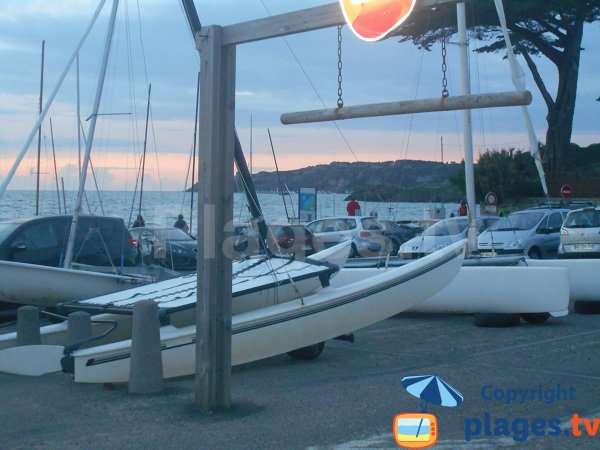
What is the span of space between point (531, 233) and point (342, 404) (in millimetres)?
16921

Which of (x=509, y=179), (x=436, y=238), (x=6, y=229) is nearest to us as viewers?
(x=6, y=229)

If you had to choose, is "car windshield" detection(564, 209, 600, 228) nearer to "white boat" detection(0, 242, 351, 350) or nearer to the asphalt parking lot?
the asphalt parking lot

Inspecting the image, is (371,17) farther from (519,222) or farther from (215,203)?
(519,222)

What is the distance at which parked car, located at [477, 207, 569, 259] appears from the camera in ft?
74.4

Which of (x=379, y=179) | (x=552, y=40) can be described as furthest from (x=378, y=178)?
(x=552, y=40)

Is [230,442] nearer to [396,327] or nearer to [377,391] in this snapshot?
[377,391]

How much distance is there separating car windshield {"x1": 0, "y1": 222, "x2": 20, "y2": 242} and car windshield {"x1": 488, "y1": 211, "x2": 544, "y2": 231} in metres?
13.9

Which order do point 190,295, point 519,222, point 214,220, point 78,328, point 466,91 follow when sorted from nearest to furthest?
point 214,220, point 78,328, point 190,295, point 466,91, point 519,222

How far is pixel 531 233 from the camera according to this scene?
23.4 m

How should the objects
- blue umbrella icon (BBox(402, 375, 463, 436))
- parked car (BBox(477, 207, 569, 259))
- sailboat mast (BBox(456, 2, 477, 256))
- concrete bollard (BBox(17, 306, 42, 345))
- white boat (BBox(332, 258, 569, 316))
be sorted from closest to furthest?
blue umbrella icon (BBox(402, 375, 463, 436)), concrete bollard (BBox(17, 306, 42, 345)), white boat (BBox(332, 258, 569, 316)), sailboat mast (BBox(456, 2, 477, 256)), parked car (BBox(477, 207, 569, 259))

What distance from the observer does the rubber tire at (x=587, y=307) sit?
1362 centimetres

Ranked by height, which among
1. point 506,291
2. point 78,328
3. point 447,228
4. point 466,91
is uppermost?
point 466,91

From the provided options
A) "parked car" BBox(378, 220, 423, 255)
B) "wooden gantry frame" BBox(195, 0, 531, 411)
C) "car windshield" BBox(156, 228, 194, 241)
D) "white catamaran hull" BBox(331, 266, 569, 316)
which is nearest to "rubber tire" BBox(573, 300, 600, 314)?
"white catamaran hull" BBox(331, 266, 569, 316)

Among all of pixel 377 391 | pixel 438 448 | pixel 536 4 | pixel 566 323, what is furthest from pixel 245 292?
pixel 536 4
